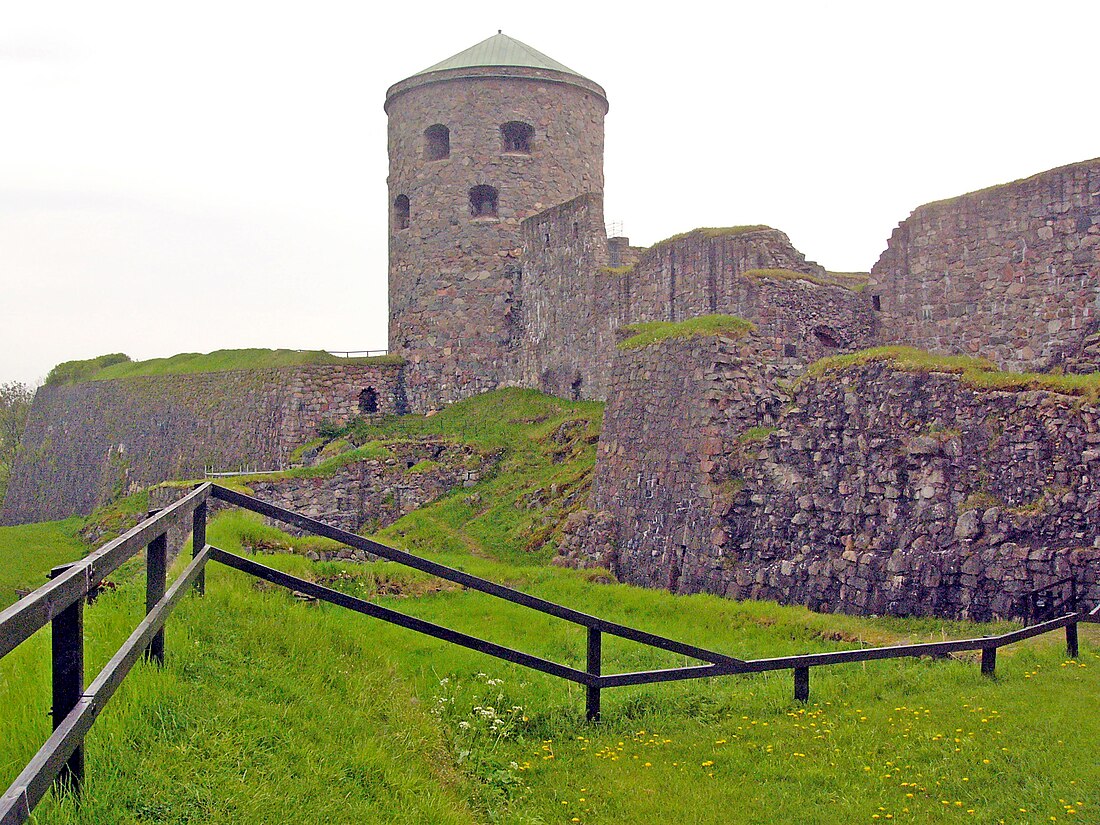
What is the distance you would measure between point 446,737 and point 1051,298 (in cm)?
1238

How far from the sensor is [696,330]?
16391mm

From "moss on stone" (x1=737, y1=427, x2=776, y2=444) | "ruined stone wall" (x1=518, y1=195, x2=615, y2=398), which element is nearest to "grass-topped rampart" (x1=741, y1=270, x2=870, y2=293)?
"moss on stone" (x1=737, y1=427, x2=776, y2=444)

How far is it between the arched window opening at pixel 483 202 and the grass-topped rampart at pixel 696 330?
1308cm

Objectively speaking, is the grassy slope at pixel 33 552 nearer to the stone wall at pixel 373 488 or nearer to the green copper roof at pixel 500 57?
the stone wall at pixel 373 488

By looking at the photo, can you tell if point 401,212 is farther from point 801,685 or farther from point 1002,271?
point 801,685

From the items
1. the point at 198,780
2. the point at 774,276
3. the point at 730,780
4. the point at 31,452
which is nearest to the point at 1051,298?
the point at 774,276

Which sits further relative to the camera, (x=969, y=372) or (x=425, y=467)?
(x=425, y=467)

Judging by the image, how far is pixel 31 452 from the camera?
1859 inches

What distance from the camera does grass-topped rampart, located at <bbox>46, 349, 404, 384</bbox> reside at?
105 feet

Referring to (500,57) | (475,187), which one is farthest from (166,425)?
(500,57)

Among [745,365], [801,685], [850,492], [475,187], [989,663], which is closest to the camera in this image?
[801,685]

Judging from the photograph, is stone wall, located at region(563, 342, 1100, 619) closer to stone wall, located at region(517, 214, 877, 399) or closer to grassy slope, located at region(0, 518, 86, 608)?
stone wall, located at region(517, 214, 877, 399)

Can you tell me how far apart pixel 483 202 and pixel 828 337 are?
15286 millimetres

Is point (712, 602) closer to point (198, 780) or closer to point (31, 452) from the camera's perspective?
point (198, 780)
